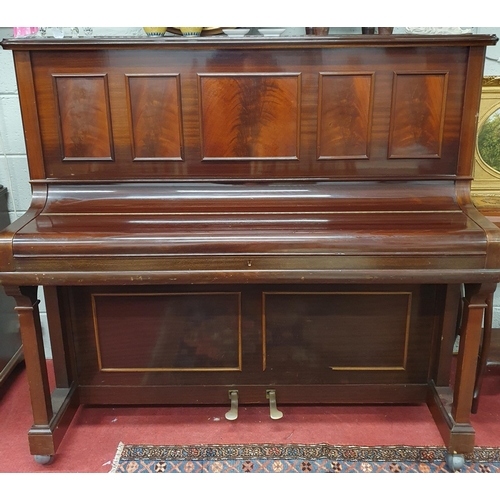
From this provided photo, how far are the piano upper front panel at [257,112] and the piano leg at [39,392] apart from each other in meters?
0.49

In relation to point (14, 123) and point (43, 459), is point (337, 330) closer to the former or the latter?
point (43, 459)

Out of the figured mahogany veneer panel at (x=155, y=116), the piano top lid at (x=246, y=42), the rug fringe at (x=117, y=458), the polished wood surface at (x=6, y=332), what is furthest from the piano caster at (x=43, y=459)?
A: the piano top lid at (x=246, y=42)

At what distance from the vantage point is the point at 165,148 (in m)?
1.80

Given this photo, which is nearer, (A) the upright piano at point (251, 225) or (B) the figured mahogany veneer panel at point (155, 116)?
(A) the upright piano at point (251, 225)

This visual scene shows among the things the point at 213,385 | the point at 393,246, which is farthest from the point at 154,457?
the point at 393,246

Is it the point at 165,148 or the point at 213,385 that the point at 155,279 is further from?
the point at 213,385

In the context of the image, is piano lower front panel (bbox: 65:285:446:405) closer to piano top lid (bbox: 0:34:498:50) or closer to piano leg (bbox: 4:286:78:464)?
piano leg (bbox: 4:286:78:464)

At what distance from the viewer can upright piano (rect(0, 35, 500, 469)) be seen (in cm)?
151

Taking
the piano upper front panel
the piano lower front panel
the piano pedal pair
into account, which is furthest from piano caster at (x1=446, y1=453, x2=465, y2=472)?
the piano upper front panel

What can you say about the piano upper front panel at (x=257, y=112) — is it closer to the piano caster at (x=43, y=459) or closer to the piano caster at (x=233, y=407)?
the piano caster at (x=233, y=407)

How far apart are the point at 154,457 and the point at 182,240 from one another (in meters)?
0.87

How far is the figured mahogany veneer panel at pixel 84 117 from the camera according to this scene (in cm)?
172

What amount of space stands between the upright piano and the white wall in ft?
1.58

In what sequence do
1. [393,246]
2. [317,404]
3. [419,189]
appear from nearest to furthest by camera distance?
[393,246] < [419,189] < [317,404]
